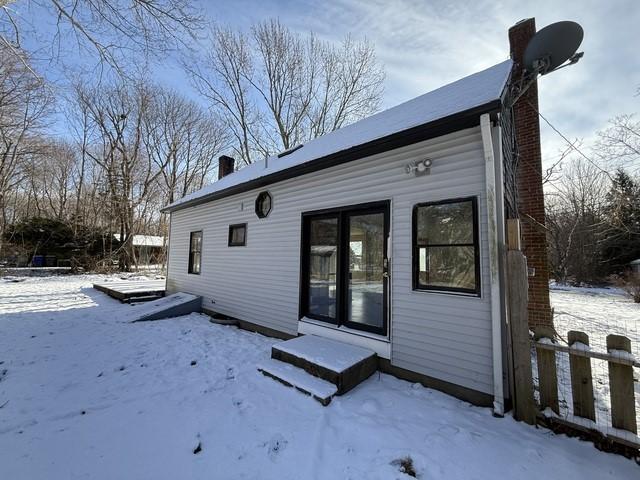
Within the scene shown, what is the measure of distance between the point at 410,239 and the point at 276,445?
258 cm

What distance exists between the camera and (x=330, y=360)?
10.8 feet

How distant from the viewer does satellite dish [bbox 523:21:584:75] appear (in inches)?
130

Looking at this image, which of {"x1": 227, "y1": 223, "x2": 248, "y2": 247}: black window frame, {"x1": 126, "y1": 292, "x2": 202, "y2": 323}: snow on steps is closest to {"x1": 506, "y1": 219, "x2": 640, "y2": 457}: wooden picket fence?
{"x1": 227, "y1": 223, "x2": 248, "y2": 247}: black window frame

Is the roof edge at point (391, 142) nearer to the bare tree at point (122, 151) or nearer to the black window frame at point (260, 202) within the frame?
the black window frame at point (260, 202)

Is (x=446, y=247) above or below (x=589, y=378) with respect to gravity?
above

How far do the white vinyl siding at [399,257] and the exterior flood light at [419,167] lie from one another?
2.1 inches

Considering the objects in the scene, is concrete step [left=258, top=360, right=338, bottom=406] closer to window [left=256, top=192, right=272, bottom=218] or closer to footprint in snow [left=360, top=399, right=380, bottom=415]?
footprint in snow [left=360, top=399, right=380, bottom=415]

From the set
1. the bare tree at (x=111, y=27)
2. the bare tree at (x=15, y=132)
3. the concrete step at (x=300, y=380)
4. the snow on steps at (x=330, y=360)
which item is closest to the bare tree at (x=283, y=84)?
the bare tree at (x=15, y=132)

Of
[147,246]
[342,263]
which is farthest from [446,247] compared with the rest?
[147,246]

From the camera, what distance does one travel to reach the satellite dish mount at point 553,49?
10.9 feet

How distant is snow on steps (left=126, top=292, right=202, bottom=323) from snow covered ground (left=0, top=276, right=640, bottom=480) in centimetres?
230

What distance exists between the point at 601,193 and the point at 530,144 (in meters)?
18.9

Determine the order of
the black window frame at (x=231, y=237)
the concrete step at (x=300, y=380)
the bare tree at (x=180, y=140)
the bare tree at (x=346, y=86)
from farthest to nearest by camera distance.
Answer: the bare tree at (x=180, y=140) → the bare tree at (x=346, y=86) → the black window frame at (x=231, y=237) → the concrete step at (x=300, y=380)

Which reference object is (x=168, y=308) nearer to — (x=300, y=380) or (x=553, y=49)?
(x=300, y=380)
